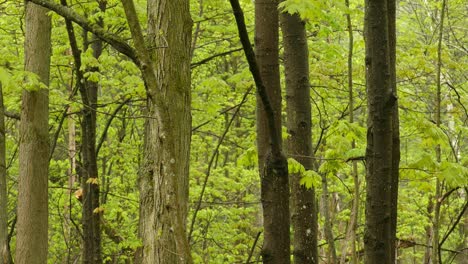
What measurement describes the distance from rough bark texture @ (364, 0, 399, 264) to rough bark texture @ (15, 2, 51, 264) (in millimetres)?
4030

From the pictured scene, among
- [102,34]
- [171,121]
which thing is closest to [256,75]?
[171,121]

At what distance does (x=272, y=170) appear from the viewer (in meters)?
3.18

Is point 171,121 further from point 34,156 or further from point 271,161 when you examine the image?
point 34,156

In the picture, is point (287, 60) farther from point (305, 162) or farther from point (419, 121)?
point (419, 121)

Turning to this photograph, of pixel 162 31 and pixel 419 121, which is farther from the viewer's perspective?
pixel 419 121

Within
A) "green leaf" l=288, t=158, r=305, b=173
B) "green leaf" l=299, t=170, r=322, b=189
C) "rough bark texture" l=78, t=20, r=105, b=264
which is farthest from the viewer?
"rough bark texture" l=78, t=20, r=105, b=264

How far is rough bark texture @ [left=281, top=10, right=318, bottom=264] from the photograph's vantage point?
4594 millimetres

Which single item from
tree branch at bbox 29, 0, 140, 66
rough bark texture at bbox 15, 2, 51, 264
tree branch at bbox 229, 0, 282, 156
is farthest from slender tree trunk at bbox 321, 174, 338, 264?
tree branch at bbox 29, 0, 140, 66

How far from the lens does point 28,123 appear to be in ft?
20.0

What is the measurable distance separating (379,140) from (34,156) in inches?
166

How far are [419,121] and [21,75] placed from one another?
347 cm

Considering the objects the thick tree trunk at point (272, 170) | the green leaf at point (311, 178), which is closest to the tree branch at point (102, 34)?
the thick tree trunk at point (272, 170)

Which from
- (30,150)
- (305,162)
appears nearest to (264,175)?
(305,162)

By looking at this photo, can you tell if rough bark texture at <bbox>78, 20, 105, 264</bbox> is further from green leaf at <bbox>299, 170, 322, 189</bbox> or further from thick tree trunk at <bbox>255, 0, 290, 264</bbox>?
thick tree trunk at <bbox>255, 0, 290, 264</bbox>
